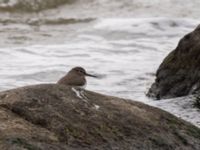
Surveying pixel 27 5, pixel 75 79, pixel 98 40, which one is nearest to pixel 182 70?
pixel 75 79

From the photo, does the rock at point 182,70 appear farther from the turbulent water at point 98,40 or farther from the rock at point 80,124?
the rock at point 80,124

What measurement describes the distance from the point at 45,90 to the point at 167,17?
1120 centimetres

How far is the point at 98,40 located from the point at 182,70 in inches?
212

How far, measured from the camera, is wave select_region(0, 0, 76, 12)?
16703 millimetres

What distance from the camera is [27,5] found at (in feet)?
56.1

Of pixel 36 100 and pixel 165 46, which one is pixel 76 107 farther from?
pixel 165 46

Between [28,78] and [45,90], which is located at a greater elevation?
[45,90]

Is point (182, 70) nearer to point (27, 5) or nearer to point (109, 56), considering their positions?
point (109, 56)

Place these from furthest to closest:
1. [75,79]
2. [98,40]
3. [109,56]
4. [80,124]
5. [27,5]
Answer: [27,5] < [98,40] < [109,56] < [75,79] < [80,124]

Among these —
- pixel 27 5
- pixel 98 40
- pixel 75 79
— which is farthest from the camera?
pixel 27 5

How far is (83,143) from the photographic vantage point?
486 centimetres

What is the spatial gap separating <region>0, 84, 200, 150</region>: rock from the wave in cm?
1146

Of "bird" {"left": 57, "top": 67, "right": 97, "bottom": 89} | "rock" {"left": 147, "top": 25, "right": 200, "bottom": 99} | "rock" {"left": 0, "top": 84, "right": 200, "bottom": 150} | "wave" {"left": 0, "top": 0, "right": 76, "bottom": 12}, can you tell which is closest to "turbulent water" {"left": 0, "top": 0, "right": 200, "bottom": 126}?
"wave" {"left": 0, "top": 0, "right": 76, "bottom": 12}

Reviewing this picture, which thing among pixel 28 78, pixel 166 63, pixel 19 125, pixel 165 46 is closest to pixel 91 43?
pixel 165 46
